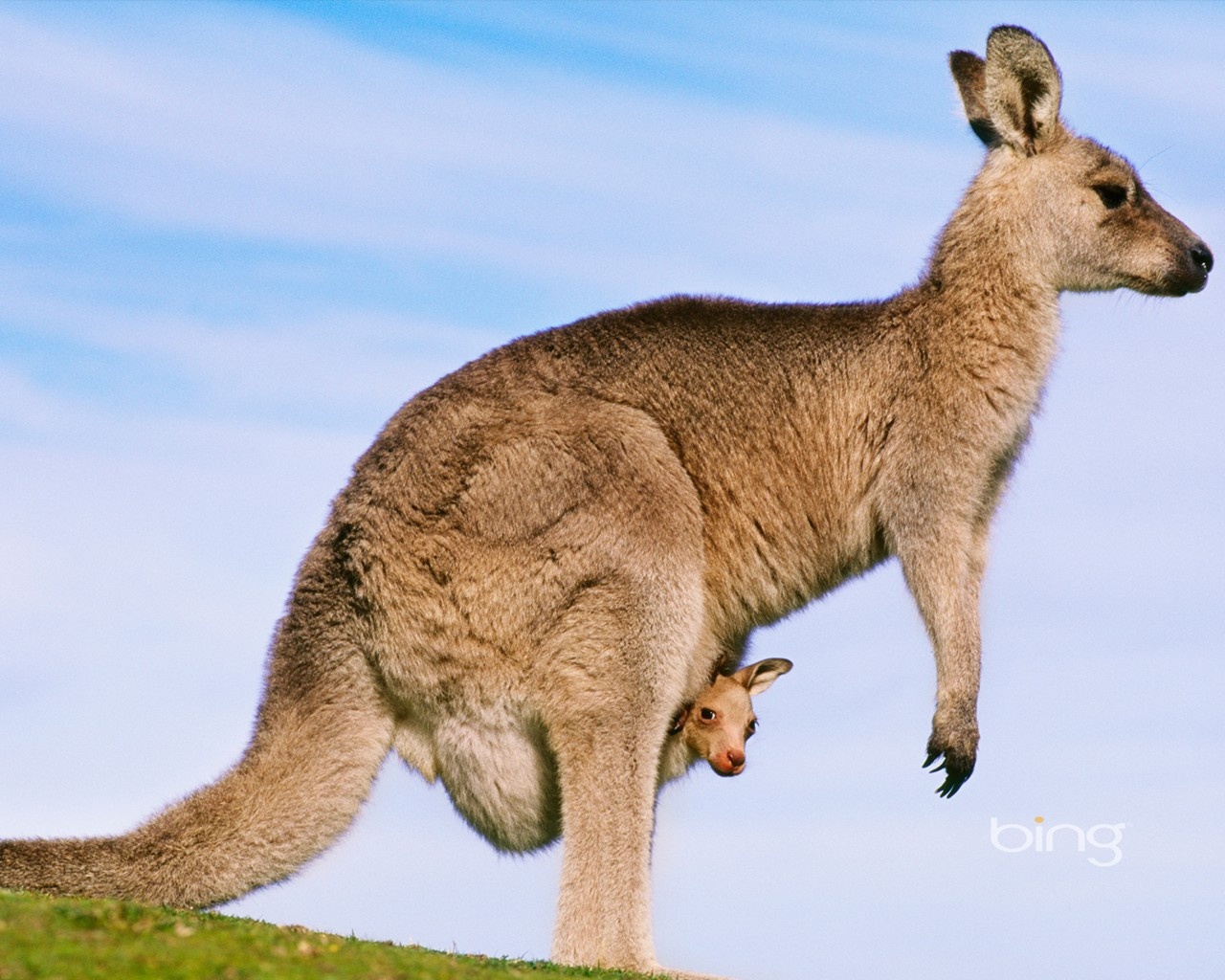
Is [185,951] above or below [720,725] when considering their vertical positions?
below

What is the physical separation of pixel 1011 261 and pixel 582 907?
4497 millimetres

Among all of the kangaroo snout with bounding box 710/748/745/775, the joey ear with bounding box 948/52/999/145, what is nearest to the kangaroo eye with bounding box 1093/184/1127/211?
the joey ear with bounding box 948/52/999/145

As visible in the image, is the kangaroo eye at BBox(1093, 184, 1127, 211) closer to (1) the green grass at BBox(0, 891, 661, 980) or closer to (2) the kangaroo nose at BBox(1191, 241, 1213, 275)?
(2) the kangaroo nose at BBox(1191, 241, 1213, 275)

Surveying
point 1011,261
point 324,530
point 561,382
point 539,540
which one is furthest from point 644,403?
point 1011,261

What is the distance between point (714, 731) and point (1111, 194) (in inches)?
156

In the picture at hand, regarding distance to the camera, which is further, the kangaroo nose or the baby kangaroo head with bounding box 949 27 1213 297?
the kangaroo nose

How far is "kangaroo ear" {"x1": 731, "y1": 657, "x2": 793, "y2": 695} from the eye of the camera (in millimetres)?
8367

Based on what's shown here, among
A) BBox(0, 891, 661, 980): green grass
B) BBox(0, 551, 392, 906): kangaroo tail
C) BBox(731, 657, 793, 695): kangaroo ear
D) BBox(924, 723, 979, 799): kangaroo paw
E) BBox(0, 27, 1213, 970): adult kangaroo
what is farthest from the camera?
BBox(731, 657, 793, 695): kangaroo ear

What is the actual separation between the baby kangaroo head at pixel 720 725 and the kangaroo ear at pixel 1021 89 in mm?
3690

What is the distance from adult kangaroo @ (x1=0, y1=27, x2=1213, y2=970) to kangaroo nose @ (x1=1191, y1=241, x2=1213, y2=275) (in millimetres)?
42

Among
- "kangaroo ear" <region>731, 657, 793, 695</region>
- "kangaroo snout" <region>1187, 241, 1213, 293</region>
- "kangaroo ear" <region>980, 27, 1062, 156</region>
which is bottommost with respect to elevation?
"kangaroo ear" <region>731, 657, 793, 695</region>

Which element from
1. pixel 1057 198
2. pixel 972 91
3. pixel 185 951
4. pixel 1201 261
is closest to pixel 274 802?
pixel 185 951

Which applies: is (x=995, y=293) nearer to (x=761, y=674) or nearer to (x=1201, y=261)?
(x=1201, y=261)

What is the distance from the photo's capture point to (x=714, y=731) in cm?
804
